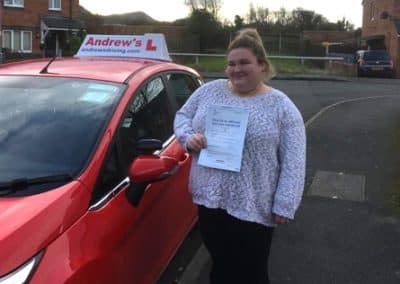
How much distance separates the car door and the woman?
333 millimetres

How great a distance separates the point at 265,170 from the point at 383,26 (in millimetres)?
43638

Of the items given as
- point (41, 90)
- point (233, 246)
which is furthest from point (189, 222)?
point (41, 90)

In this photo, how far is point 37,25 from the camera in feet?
134

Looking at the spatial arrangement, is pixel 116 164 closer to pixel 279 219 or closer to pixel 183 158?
pixel 279 219

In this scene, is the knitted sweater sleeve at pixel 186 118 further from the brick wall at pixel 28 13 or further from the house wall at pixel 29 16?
the brick wall at pixel 28 13

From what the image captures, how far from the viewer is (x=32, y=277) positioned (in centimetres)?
246

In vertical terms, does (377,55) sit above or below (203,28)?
below

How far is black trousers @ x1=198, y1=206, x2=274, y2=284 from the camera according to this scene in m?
3.42

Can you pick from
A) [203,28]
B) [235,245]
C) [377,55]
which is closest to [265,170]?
[235,245]

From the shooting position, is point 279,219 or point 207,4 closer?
point 279,219

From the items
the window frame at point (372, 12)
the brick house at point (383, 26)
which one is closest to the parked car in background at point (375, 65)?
the brick house at point (383, 26)

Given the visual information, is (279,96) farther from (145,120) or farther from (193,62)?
(193,62)

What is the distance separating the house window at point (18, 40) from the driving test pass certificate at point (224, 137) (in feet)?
124

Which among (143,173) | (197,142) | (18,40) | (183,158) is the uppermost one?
(18,40)
